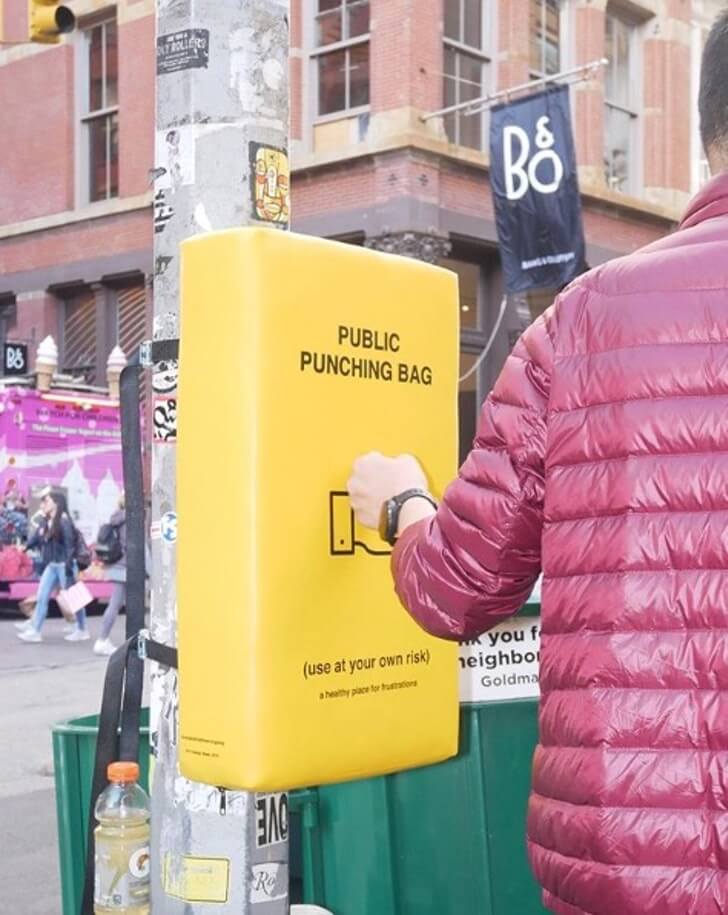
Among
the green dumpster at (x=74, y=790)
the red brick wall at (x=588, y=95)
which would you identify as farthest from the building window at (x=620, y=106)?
the green dumpster at (x=74, y=790)

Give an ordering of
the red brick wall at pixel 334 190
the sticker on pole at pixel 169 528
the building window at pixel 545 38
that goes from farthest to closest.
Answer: the building window at pixel 545 38 < the red brick wall at pixel 334 190 < the sticker on pole at pixel 169 528

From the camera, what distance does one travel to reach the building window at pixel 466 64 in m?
18.1

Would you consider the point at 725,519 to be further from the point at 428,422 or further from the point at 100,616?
the point at 100,616

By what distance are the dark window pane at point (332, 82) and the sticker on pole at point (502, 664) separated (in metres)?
15.5

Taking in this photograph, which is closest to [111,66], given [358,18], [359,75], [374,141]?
[358,18]

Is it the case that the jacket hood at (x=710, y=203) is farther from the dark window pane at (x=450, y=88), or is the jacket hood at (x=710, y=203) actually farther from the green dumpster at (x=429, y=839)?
the dark window pane at (x=450, y=88)

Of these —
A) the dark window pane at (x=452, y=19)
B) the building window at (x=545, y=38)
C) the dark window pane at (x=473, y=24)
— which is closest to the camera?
the dark window pane at (x=452, y=19)

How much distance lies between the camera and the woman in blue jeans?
14633 mm

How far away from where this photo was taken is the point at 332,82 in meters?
18.4

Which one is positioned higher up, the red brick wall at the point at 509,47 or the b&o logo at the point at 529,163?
the red brick wall at the point at 509,47

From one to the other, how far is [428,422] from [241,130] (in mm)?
797

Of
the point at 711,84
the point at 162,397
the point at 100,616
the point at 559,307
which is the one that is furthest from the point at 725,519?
the point at 100,616

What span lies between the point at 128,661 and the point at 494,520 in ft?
4.20

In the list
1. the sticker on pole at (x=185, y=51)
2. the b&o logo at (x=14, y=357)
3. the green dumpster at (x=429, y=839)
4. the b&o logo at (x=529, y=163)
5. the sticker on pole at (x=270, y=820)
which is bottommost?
the green dumpster at (x=429, y=839)
